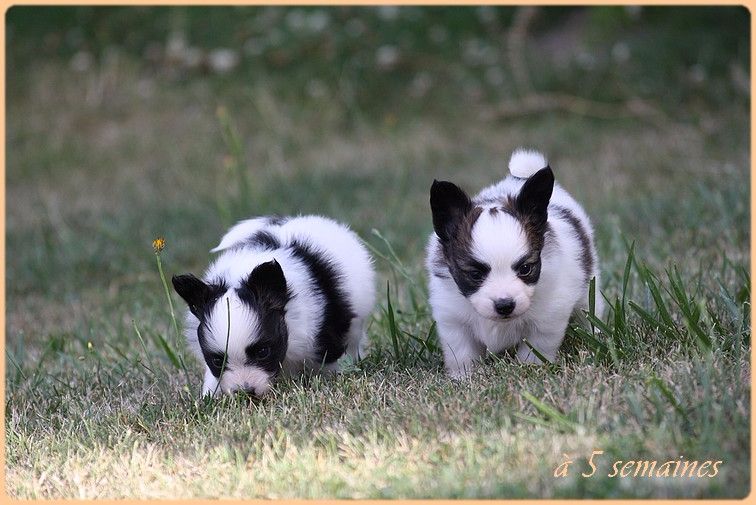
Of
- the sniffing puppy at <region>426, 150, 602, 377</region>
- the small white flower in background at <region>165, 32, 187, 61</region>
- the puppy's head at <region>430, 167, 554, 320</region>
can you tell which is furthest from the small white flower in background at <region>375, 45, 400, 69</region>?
the puppy's head at <region>430, 167, 554, 320</region>

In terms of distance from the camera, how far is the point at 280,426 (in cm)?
376

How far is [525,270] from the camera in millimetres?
3924

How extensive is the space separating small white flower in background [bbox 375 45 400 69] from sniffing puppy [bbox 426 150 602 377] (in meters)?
5.91

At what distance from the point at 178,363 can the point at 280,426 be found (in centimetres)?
112

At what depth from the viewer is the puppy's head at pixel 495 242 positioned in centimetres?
385

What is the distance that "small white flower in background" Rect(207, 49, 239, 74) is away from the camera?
9.88 m

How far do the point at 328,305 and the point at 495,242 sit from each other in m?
0.95

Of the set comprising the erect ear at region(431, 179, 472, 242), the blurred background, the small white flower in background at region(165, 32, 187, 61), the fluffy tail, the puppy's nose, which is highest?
the small white flower in background at region(165, 32, 187, 61)

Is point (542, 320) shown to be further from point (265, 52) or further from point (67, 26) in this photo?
point (67, 26)

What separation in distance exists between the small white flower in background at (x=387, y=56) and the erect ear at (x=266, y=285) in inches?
246

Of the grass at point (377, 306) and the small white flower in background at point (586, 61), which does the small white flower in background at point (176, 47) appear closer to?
the grass at point (377, 306)

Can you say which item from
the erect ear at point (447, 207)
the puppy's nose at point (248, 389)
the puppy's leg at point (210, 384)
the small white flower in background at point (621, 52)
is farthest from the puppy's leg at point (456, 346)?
the small white flower in background at point (621, 52)

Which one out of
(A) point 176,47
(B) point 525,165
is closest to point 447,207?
(B) point 525,165

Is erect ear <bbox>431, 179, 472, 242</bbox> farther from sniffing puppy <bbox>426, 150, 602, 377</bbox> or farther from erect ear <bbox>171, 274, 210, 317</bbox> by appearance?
erect ear <bbox>171, 274, 210, 317</bbox>
